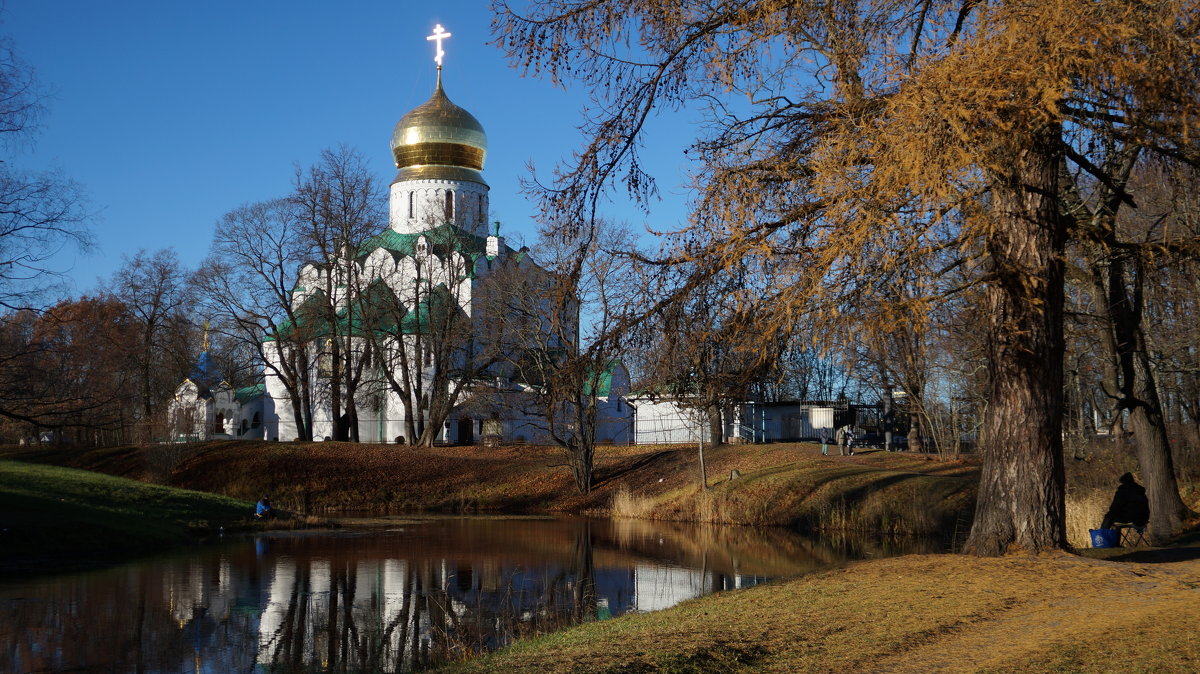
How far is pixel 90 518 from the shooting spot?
20.4m

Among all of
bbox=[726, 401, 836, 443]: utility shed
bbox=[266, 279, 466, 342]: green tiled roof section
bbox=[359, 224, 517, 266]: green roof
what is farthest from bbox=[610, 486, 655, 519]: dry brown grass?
bbox=[359, 224, 517, 266]: green roof

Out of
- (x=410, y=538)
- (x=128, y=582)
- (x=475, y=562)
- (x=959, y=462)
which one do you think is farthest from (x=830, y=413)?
(x=128, y=582)

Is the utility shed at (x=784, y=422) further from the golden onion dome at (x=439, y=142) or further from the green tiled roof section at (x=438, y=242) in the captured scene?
the golden onion dome at (x=439, y=142)

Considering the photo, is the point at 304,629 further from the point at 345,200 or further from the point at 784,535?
the point at 345,200

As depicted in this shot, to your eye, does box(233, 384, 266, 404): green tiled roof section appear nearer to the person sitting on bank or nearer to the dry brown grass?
the dry brown grass

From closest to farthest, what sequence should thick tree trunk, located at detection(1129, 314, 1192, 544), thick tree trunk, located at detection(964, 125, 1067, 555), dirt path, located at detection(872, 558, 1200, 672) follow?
dirt path, located at detection(872, 558, 1200, 672)
thick tree trunk, located at detection(964, 125, 1067, 555)
thick tree trunk, located at detection(1129, 314, 1192, 544)

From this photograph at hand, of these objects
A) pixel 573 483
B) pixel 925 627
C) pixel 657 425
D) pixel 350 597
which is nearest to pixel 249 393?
pixel 657 425

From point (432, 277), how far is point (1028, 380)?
38.5m

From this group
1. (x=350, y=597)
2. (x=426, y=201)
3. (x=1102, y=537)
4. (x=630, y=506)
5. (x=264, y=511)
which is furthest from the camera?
(x=426, y=201)

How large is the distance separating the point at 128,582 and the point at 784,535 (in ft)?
48.3

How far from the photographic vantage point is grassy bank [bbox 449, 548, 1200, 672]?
666 cm

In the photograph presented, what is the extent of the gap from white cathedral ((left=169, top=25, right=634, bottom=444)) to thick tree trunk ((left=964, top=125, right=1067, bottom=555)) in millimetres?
32574

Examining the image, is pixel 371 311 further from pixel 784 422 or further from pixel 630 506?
pixel 784 422

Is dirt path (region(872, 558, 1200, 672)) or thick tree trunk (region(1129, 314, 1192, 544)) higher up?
thick tree trunk (region(1129, 314, 1192, 544))
